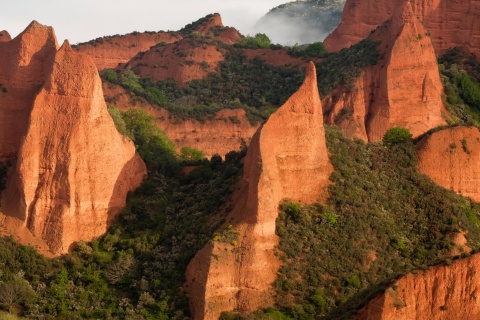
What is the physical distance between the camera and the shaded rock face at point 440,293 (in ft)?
108

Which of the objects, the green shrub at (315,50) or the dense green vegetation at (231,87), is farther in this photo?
the green shrub at (315,50)

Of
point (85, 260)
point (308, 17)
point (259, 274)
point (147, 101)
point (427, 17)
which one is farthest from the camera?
point (308, 17)

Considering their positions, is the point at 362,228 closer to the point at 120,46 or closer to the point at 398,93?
the point at 398,93

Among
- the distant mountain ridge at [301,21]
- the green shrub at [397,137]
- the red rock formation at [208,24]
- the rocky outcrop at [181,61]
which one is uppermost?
the distant mountain ridge at [301,21]

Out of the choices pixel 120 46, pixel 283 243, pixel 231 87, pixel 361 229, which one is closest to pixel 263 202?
pixel 283 243

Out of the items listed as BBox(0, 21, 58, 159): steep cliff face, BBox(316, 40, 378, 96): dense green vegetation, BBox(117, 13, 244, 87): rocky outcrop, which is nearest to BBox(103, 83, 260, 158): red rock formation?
BBox(316, 40, 378, 96): dense green vegetation

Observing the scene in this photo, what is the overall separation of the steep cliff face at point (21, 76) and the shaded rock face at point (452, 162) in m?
15.2

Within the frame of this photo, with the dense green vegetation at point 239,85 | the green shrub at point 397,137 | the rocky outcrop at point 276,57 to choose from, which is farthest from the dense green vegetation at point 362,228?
the rocky outcrop at point 276,57

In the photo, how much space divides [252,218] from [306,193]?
3824mm

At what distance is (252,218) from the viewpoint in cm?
4138

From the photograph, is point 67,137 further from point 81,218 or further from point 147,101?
point 147,101

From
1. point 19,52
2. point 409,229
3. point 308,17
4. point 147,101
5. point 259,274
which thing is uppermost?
point 308,17

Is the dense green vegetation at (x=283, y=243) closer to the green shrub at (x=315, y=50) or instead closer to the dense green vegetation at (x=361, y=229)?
the dense green vegetation at (x=361, y=229)

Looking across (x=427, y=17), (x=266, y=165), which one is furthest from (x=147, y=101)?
(x=266, y=165)
